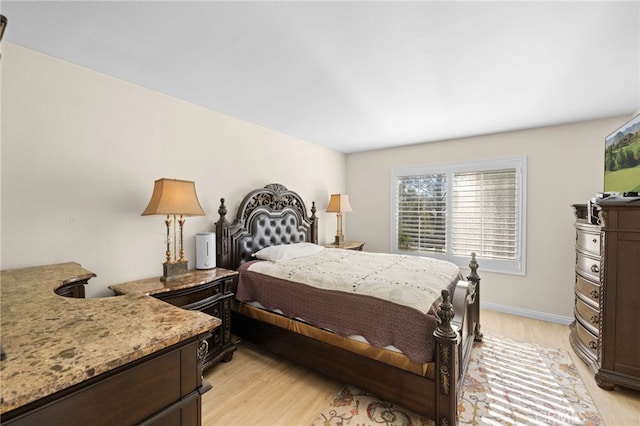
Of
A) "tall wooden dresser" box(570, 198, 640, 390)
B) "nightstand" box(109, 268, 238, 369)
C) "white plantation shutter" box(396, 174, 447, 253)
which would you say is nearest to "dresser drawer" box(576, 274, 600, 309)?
"tall wooden dresser" box(570, 198, 640, 390)

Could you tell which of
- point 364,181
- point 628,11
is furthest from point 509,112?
point 364,181

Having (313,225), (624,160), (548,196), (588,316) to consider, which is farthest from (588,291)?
(313,225)

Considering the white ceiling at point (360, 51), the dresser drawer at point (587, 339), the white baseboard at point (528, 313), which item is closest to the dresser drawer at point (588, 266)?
the dresser drawer at point (587, 339)

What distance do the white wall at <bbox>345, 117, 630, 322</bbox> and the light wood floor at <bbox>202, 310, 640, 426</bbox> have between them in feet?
2.74

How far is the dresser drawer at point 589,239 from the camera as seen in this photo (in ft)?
7.53

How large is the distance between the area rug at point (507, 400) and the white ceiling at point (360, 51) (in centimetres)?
243

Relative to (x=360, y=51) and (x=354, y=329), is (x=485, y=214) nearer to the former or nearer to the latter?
(x=354, y=329)

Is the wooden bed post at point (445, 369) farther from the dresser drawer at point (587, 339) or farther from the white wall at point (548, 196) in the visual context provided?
the white wall at point (548, 196)

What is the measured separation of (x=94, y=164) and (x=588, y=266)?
4245 millimetres

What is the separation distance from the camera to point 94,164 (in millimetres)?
2133

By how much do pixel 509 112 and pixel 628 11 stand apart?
4.90ft

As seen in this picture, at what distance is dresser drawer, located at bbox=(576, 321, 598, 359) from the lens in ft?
7.47

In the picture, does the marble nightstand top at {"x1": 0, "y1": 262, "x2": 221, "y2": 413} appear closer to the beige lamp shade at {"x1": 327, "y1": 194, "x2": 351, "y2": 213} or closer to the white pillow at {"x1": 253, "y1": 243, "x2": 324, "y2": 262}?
the white pillow at {"x1": 253, "y1": 243, "x2": 324, "y2": 262}

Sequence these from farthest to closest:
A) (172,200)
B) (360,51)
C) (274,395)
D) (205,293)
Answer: (205,293), (172,200), (274,395), (360,51)
